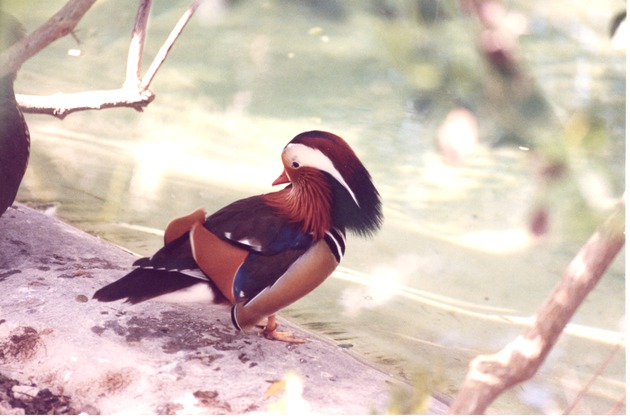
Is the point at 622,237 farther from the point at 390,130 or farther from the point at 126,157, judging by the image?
the point at 126,157

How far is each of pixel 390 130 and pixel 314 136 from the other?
15 cm

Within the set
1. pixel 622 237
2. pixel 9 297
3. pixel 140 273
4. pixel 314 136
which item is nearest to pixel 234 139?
pixel 314 136

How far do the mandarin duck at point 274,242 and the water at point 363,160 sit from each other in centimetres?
5

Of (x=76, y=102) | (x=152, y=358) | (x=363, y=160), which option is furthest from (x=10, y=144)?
(x=363, y=160)

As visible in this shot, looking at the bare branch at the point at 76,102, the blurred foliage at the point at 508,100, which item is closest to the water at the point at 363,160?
the bare branch at the point at 76,102

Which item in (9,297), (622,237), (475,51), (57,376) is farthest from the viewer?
(9,297)

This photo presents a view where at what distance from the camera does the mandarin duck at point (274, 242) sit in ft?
3.92

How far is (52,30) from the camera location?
1.23 meters

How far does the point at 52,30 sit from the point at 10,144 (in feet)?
0.71

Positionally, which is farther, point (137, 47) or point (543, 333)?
point (137, 47)

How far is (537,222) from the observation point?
1153 millimetres

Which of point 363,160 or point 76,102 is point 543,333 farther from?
point 76,102

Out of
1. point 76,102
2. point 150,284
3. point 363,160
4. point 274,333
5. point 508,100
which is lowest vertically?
point 274,333

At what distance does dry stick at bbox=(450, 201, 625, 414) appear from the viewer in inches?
41.7
